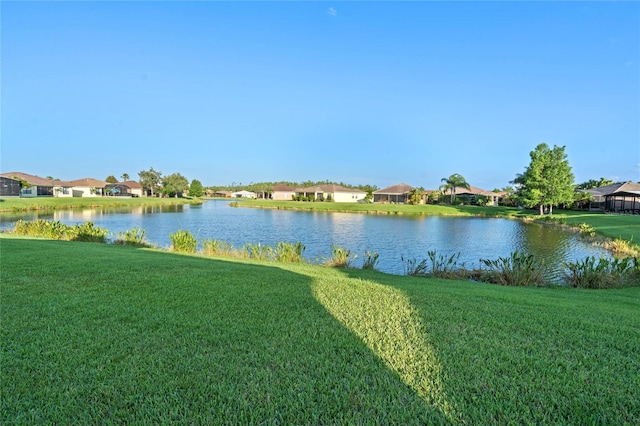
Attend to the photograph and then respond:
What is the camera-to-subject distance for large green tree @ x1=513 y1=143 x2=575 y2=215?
39.5m

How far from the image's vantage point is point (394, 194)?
7112 centimetres

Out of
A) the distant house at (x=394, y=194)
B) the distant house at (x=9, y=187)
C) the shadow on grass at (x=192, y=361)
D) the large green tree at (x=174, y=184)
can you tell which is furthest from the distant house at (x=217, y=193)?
the shadow on grass at (x=192, y=361)

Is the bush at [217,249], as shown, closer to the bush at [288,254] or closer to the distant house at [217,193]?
the bush at [288,254]

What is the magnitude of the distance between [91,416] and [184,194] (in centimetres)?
10051

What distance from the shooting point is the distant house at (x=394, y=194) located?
232ft

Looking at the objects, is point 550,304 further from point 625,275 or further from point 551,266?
point 551,266

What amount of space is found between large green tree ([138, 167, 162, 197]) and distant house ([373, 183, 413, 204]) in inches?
2060

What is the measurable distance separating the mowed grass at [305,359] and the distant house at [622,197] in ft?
147

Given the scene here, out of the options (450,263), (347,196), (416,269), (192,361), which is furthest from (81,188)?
(192,361)

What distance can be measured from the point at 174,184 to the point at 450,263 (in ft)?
275

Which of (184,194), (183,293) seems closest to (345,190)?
(184,194)

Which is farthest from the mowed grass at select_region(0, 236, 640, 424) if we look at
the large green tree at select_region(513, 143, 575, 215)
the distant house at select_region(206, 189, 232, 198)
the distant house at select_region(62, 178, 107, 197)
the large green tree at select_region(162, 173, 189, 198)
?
the distant house at select_region(206, 189, 232, 198)

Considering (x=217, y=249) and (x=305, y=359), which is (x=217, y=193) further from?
(x=305, y=359)

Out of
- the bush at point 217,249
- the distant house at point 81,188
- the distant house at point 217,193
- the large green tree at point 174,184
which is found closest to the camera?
the bush at point 217,249
